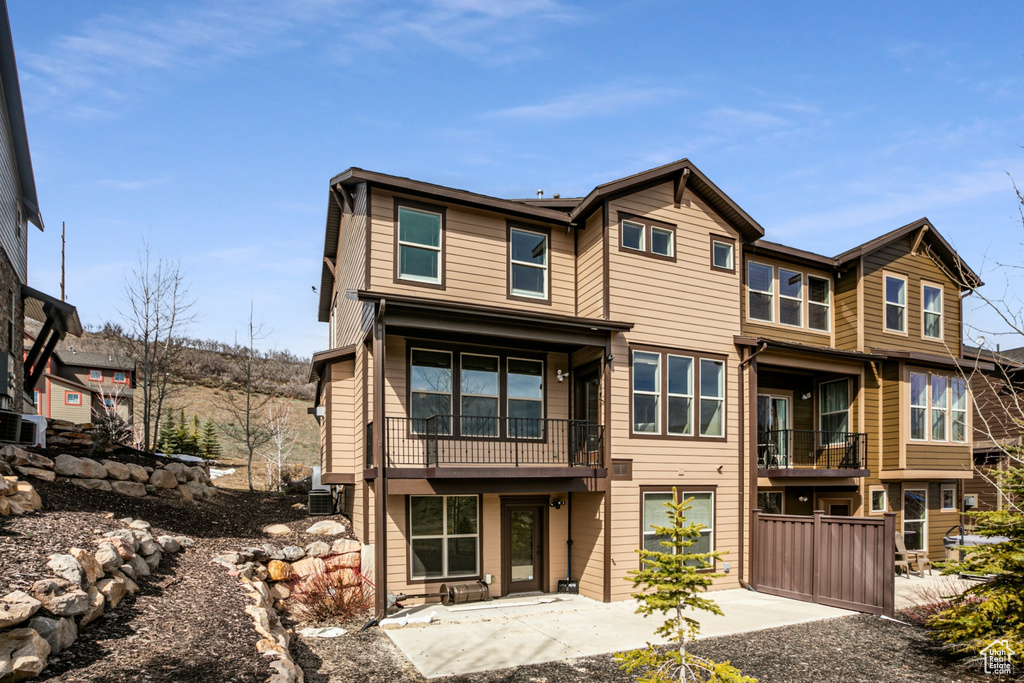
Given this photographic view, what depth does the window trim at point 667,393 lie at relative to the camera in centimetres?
1257

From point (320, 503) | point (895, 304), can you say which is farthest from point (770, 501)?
point (320, 503)

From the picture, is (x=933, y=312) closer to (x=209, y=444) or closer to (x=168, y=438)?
(x=209, y=444)

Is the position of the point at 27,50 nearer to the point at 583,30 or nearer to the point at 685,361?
the point at 583,30

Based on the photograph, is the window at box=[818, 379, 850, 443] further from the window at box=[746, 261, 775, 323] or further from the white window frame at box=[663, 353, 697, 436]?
Result: the white window frame at box=[663, 353, 697, 436]

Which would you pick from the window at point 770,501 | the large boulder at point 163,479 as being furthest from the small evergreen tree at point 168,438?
the window at point 770,501

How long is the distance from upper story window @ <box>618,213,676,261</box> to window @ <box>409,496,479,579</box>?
594 cm

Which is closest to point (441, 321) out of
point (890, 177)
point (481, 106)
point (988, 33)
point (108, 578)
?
point (481, 106)

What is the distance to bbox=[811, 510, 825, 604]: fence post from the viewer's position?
1162cm

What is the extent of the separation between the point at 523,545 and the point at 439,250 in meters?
5.98

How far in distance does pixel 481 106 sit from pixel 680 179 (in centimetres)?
443

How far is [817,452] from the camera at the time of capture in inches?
631

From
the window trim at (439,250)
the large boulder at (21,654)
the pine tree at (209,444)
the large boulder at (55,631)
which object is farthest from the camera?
the pine tree at (209,444)

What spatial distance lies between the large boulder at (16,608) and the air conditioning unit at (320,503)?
27.7 ft

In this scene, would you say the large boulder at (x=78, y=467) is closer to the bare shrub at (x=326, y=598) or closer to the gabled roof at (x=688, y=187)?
the bare shrub at (x=326, y=598)
